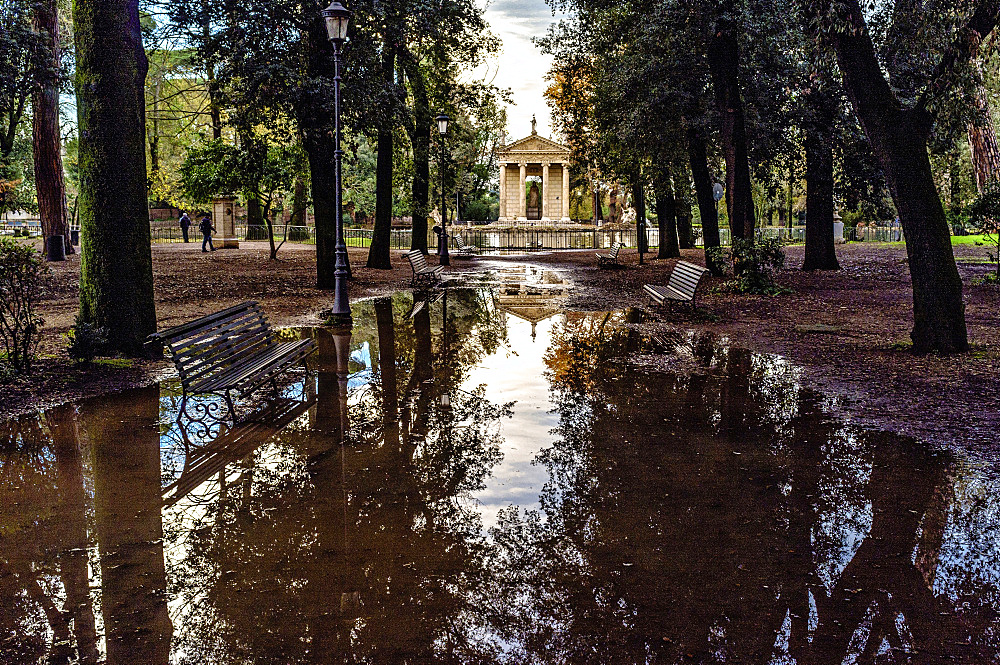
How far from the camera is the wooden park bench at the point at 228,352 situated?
24.3ft

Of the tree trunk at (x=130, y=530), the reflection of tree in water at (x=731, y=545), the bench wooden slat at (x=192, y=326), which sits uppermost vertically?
the bench wooden slat at (x=192, y=326)

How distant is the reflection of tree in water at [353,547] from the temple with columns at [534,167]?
68256 millimetres

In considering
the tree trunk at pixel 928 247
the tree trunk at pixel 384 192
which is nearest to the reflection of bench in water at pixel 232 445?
the tree trunk at pixel 928 247

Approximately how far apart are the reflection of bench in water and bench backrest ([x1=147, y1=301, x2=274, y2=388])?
65cm

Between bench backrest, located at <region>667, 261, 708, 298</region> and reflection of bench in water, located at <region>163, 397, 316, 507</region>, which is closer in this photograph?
reflection of bench in water, located at <region>163, 397, 316, 507</region>

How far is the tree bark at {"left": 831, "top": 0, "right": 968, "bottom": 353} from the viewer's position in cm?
1051

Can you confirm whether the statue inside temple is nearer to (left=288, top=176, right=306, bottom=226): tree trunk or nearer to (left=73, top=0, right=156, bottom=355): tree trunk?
(left=288, top=176, right=306, bottom=226): tree trunk

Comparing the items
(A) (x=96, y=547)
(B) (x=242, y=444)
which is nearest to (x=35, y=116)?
(B) (x=242, y=444)

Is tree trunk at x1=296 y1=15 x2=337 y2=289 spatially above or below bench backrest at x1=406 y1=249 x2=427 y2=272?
above

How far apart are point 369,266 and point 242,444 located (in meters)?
21.2

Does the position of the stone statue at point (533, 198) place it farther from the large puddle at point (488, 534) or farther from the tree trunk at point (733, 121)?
the large puddle at point (488, 534)

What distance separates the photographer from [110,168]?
34.3 ft

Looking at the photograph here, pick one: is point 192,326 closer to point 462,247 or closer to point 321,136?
point 321,136

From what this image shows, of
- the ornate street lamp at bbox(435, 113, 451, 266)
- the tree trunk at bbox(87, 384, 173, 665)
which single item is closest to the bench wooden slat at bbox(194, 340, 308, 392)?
the tree trunk at bbox(87, 384, 173, 665)
